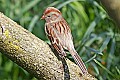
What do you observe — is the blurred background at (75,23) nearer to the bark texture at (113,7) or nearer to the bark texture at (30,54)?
the bark texture at (30,54)

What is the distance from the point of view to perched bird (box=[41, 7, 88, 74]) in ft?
5.67

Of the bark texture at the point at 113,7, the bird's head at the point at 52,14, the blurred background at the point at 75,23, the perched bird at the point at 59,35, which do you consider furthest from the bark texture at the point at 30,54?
the blurred background at the point at 75,23

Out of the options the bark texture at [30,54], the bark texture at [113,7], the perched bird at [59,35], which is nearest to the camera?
the bark texture at [113,7]

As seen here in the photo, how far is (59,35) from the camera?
191 cm

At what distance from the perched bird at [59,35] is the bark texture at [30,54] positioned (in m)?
0.08

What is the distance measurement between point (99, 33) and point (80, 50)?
0.35 metres

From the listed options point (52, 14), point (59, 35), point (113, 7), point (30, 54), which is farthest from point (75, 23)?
point (113, 7)

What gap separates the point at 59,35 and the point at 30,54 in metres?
0.42

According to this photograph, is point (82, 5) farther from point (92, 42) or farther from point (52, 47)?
point (52, 47)

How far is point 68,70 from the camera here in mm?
1572

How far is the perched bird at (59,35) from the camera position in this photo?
1729 mm

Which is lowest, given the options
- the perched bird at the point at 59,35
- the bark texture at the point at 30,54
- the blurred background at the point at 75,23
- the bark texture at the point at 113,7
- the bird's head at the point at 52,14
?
the bark texture at the point at 113,7

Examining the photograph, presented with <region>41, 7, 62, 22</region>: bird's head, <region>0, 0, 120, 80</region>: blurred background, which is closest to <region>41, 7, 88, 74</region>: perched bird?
<region>41, 7, 62, 22</region>: bird's head

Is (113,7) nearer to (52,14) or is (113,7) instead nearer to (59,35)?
(59,35)
